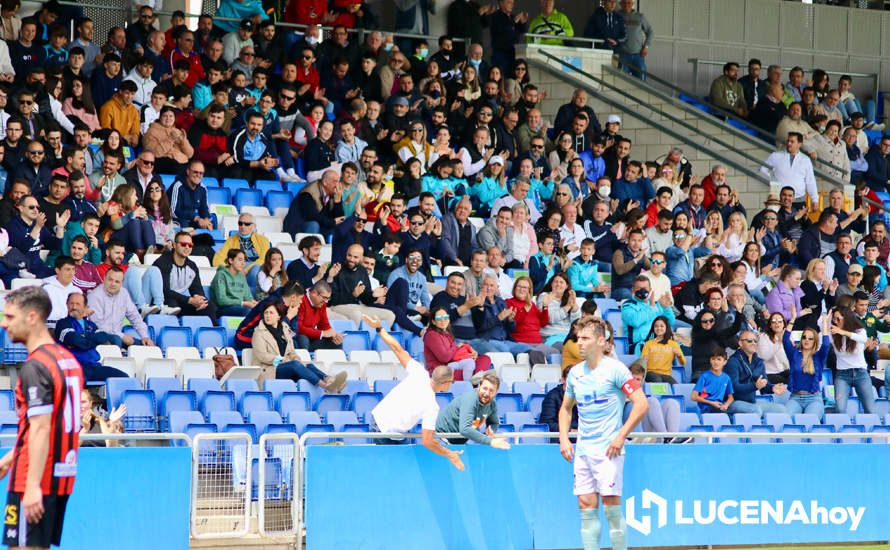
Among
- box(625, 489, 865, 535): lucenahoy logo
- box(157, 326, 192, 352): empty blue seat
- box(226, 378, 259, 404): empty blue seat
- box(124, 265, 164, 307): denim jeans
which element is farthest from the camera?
box(124, 265, 164, 307): denim jeans

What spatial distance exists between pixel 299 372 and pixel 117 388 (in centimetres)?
178

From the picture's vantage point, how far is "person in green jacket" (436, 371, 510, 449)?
10.5 metres

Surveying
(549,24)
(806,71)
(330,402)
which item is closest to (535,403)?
(330,402)

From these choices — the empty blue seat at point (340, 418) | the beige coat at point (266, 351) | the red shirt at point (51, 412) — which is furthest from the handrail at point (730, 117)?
the red shirt at point (51, 412)

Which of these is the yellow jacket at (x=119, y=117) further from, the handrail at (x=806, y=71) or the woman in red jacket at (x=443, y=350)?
the handrail at (x=806, y=71)

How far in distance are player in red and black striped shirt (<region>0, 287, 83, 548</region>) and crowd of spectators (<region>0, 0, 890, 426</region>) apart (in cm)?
568

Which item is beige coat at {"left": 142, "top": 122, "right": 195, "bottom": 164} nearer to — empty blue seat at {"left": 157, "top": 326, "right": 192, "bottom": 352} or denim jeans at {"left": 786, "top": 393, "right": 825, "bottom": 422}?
empty blue seat at {"left": 157, "top": 326, "right": 192, "bottom": 352}

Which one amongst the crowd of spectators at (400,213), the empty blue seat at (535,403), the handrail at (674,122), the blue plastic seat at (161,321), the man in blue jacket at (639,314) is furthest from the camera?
the handrail at (674,122)

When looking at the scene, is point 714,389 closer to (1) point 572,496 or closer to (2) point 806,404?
(2) point 806,404

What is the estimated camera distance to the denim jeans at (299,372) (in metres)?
13.0

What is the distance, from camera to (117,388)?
11820 mm

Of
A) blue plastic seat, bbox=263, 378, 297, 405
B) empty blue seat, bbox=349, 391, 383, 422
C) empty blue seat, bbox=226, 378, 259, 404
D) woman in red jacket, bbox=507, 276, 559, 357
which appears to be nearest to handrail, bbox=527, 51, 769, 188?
woman in red jacket, bbox=507, 276, 559, 357

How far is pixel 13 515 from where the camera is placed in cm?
681

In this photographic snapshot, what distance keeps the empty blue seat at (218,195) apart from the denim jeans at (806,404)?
265 inches
